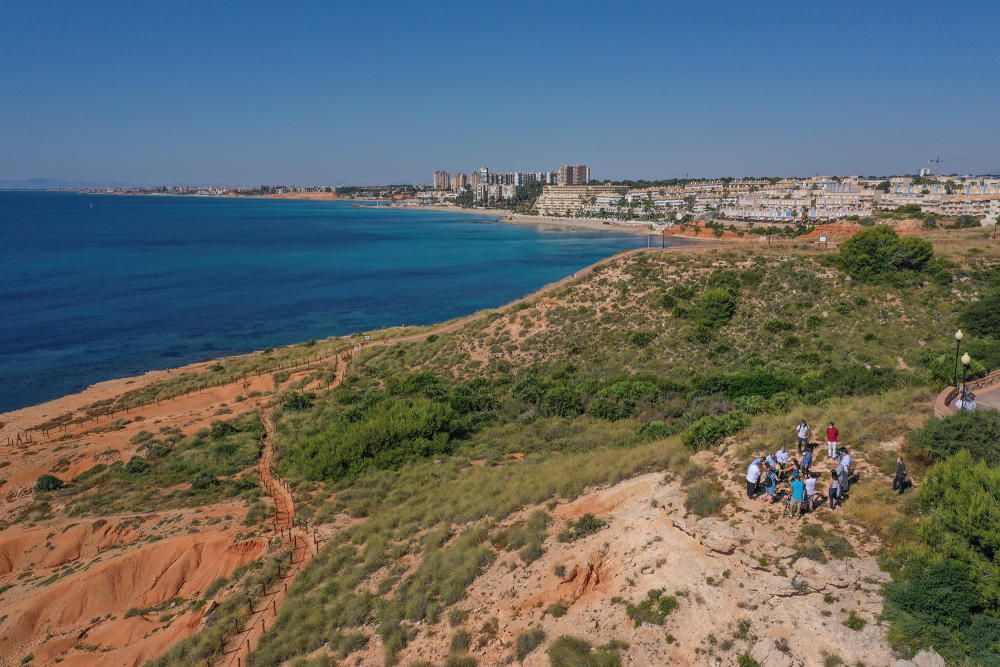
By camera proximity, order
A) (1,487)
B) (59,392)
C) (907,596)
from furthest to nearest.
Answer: (59,392)
(1,487)
(907,596)

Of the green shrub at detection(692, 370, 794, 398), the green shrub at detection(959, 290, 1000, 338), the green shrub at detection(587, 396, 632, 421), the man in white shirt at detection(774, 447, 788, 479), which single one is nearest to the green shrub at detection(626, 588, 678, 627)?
the man in white shirt at detection(774, 447, 788, 479)

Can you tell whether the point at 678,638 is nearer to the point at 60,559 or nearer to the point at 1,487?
the point at 60,559

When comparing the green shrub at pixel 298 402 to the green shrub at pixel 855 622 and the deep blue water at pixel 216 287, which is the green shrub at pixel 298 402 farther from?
the green shrub at pixel 855 622

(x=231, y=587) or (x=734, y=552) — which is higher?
(x=734, y=552)

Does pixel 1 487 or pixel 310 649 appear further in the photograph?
pixel 1 487

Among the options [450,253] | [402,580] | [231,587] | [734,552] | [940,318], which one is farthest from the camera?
[450,253]

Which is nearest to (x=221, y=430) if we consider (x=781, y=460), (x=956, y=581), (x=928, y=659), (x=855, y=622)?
(x=781, y=460)

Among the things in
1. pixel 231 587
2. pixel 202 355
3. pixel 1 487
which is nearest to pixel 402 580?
pixel 231 587

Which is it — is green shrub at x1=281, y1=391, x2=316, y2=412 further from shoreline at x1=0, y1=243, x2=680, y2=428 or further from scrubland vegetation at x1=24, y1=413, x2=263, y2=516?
shoreline at x1=0, y1=243, x2=680, y2=428
